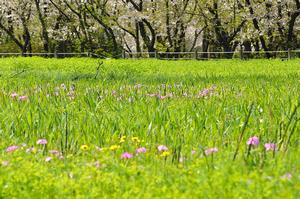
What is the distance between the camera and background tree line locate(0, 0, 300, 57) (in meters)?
37.6

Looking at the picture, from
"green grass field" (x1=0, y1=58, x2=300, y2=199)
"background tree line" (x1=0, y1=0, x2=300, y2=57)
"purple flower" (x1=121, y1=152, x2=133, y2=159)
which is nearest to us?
"green grass field" (x1=0, y1=58, x2=300, y2=199)

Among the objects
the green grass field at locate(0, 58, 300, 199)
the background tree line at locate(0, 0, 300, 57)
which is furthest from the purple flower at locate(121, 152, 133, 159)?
the background tree line at locate(0, 0, 300, 57)

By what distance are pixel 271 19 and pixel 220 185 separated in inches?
1457

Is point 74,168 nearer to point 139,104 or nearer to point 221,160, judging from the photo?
point 221,160

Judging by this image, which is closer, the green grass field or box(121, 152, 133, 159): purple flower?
the green grass field

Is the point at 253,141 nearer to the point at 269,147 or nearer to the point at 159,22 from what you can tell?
the point at 269,147

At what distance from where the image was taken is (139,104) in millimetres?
5102

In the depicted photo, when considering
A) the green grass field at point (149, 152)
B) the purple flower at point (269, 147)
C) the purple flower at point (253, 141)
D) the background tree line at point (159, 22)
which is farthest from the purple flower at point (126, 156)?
the background tree line at point (159, 22)

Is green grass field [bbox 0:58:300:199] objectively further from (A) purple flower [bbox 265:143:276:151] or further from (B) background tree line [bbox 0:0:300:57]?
(B) background tree line [bbox 0:0:300:57]

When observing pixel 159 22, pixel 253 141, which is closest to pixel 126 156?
pixel 253 141

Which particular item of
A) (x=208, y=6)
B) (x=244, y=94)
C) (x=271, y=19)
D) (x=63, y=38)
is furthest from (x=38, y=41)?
(x=244, y=94)

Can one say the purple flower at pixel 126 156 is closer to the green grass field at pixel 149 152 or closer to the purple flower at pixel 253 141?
the green grass field at pixel 149 152

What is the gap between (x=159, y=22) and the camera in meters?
41.2

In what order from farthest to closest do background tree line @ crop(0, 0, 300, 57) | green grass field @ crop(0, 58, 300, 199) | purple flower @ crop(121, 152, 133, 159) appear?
background tree line @ crop(0, 0, 300, 57)
purple flower @ crop(121, 152, 133, 159)
green grass field @ crop(0, 58, 300, 199)
